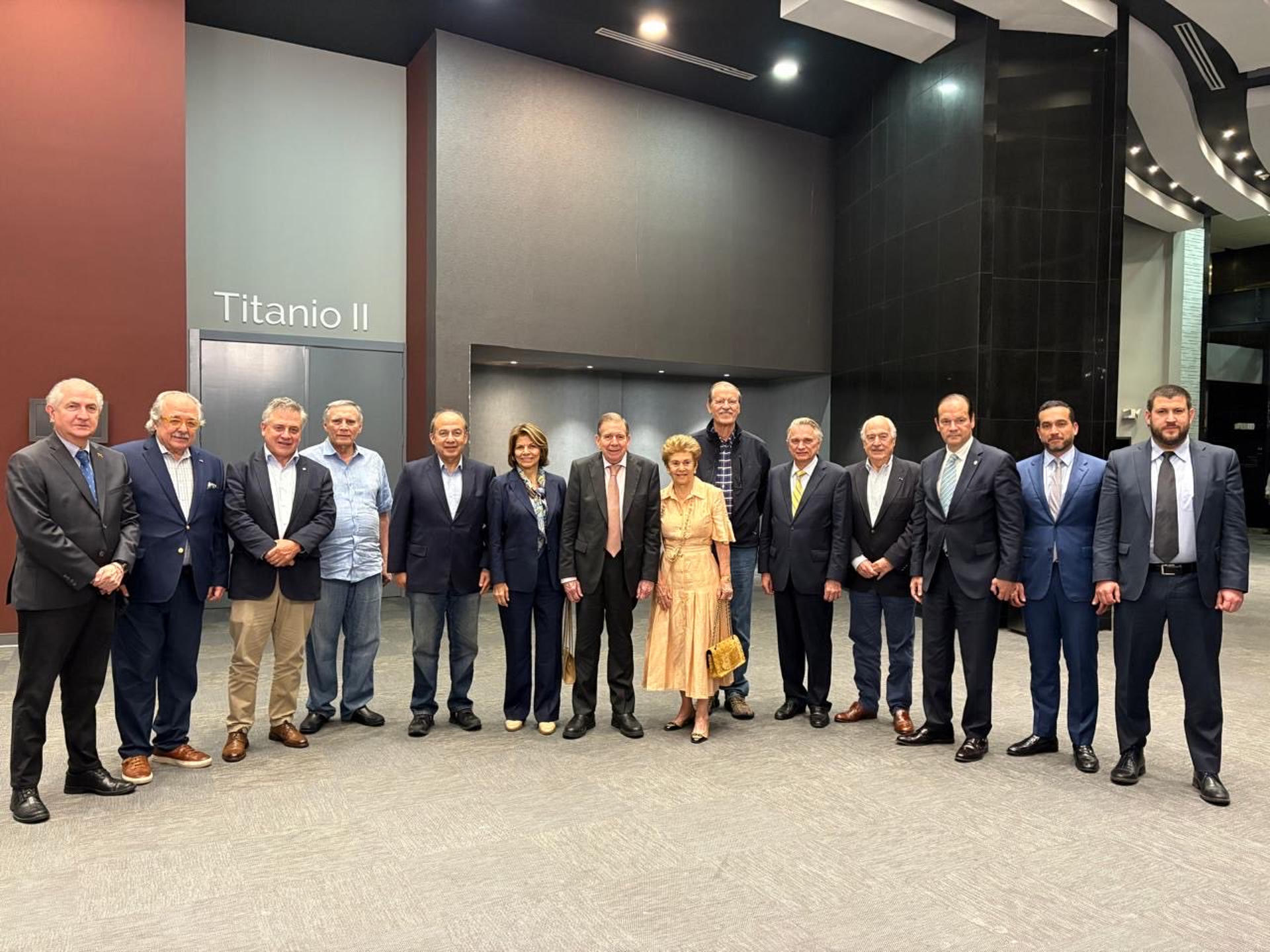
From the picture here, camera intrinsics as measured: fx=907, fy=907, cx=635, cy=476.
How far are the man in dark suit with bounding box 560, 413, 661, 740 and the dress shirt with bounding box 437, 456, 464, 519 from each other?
0.54 meters

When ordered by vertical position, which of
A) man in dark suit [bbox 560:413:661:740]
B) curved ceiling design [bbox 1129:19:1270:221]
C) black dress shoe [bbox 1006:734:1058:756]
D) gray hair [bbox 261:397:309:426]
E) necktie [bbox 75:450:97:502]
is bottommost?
black dress shoe [bbox 1006:734:1058:756]

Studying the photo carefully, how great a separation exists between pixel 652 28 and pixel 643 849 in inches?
275

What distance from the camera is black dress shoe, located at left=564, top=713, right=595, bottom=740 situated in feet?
14.6

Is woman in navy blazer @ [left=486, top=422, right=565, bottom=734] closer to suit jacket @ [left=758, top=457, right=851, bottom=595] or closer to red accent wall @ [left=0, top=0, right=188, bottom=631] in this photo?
suit jacket @ [left=758, top=457, right=851, bottom=595]

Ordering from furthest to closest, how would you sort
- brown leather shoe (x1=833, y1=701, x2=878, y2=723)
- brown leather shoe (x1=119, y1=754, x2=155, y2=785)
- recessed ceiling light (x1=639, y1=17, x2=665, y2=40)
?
recessed ceiling light (x1=639, y1=17, x2=665, y2=40) < brown leather shoe (x1=833, y1=701, x2=878, y2=723) < brown leather shoe (x1=119, y1=754, x2=155, y2=785)

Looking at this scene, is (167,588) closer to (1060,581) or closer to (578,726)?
(578,726)

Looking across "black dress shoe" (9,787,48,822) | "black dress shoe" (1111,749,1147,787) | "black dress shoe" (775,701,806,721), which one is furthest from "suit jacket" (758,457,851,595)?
"black dress shoe" (9,787,48,822)

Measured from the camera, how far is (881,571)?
4574mm

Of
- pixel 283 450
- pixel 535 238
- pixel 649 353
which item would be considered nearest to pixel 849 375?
pixel 649 353

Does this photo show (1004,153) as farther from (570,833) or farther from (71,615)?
(71,615)

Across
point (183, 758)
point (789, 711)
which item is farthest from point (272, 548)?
point (789, 711)

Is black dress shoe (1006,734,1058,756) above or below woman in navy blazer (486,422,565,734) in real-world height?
below

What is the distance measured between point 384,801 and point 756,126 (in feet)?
27.3

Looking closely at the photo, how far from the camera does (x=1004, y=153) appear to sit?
24.9 feet
